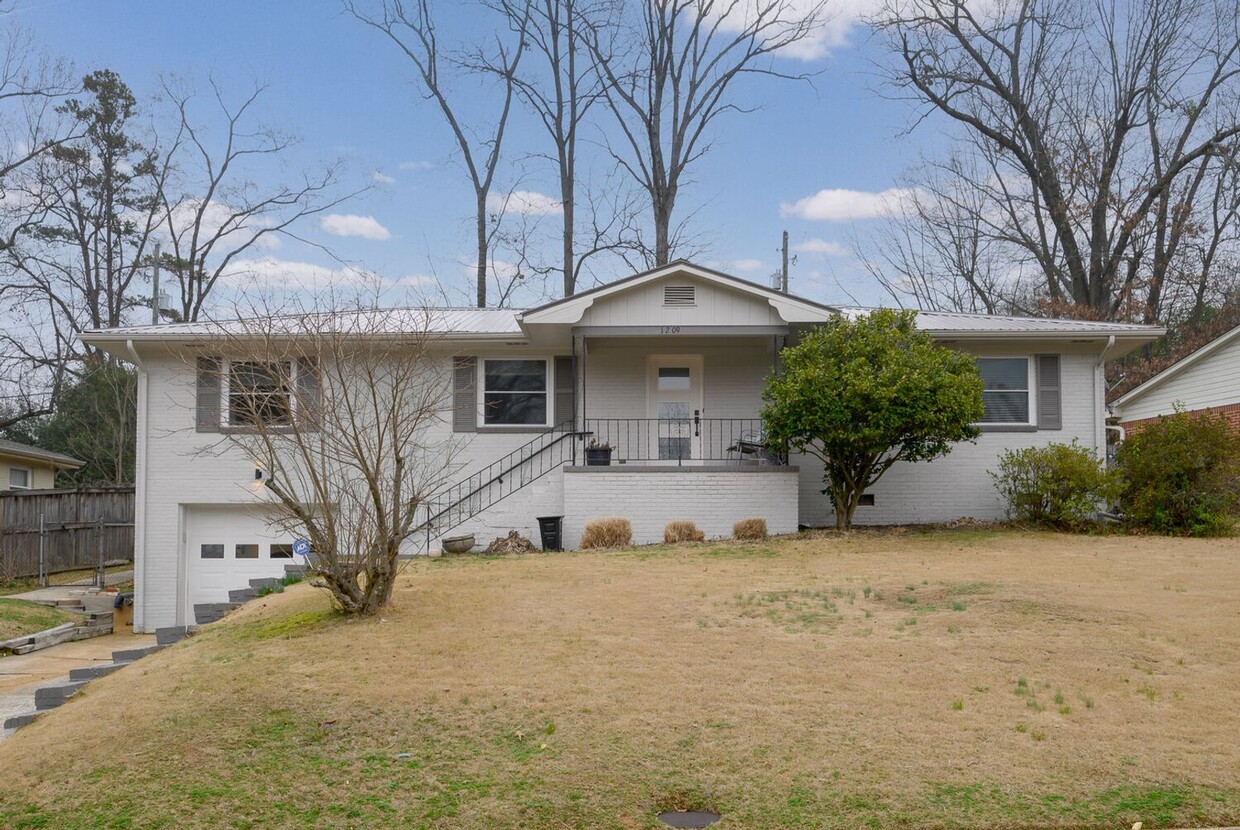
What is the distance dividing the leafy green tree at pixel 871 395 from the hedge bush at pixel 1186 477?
2.75m

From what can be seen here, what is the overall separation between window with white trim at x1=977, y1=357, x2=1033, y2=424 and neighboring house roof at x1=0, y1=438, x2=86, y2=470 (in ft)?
72.3

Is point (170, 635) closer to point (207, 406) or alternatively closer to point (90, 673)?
point (90, 673)

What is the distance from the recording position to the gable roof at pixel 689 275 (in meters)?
16.0

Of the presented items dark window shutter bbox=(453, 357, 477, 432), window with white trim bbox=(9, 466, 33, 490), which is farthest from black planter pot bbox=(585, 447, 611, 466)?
window with white trim bbox=(9, 466, 33, 490)

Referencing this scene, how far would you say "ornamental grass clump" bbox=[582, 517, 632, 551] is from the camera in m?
15.6

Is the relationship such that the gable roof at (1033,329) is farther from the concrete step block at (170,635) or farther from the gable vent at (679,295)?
the concrete step block at (170,635)

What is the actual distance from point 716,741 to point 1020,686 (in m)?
2.53

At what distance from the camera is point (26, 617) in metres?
16.5

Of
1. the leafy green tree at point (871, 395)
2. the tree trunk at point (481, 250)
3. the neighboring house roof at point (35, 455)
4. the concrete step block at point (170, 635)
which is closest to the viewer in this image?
the concrete step block at point (170, 635)

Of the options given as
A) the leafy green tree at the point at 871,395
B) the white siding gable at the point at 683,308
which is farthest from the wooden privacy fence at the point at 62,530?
the leafy green tree at the point at 871,395

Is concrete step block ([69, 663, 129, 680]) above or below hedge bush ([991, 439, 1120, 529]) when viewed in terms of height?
below

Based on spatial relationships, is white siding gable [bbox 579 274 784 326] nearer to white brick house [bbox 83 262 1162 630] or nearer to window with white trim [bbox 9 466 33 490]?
white brick house [bbox 83 262 1162 630]

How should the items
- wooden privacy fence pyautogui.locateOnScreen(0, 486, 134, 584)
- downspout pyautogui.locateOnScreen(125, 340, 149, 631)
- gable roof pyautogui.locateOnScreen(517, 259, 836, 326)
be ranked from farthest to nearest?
wooden privacy fence pyautogui.locateOnScreen(0, 486, 134, 584) < downspout pyautogui.locateOnScreen(125, 340, 149, 631) < gable roof pyautogui.locateOnScreen(517, 259, 836, 326)

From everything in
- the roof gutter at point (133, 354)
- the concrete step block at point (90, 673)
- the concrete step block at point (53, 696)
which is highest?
the roof gutter at point (133, 354)
